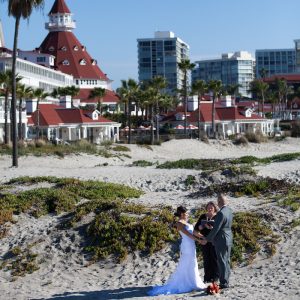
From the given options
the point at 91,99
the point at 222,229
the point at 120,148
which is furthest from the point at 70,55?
the point at 222,229

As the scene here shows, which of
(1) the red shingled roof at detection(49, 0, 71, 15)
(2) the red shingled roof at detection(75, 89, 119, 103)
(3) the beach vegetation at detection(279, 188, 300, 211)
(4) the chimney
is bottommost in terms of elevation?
(3) the beach vegetation at detection(279, 188, 300, 211)

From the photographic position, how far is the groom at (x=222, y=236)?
11.3 m

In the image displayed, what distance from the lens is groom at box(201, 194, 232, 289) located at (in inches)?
444

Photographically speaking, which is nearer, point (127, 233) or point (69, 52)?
point (127, 233)

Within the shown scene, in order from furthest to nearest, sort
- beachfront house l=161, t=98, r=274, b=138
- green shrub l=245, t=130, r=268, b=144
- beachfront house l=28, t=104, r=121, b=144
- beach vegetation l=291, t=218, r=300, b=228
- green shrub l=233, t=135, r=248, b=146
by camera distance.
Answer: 1. beachfront house l=161, t=98, r=274, b=138
2. green shrub l=245, t=130, r=268, b=144
3. green shrub l=233, t=135, r=248, b=146
4. beachfront house l=28, t=104, r=121, b=144
5. beach vegetation l=291, t=218, r=300, b=228

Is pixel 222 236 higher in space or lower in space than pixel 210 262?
higher

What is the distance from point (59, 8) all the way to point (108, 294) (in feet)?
316

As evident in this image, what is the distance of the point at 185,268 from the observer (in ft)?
39.2

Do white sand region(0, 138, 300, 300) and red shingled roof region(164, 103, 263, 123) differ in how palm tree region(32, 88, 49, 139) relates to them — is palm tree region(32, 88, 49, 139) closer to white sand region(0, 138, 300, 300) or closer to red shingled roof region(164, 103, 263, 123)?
red shingled roof region(164, 103, 263, 123)

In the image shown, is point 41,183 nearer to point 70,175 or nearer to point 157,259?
point 70,175

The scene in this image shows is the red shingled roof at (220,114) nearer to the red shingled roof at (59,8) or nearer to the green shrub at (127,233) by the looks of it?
the red shingled roof at (59,8)

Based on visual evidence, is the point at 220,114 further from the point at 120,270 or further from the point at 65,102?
the point at 120,270

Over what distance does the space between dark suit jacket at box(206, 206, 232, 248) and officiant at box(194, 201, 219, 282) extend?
210mm

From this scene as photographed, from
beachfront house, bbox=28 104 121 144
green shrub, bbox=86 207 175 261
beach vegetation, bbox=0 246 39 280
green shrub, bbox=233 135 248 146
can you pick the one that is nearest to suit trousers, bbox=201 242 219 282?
green shrub, bbox=86 207 175 261
